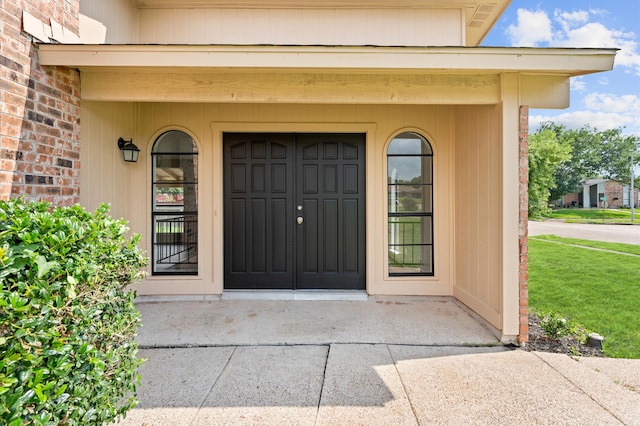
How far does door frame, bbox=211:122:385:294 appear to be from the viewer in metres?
4.39

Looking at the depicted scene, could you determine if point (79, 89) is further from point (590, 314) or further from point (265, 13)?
point (590, 314)

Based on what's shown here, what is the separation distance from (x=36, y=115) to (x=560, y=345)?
17.3 ft

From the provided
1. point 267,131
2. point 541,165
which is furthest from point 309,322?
point 541,165

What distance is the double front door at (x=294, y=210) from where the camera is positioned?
14.9ft

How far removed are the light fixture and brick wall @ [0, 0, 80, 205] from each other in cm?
86

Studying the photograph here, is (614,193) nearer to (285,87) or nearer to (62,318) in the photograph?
(285,87)

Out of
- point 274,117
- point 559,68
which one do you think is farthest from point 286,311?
point 559,68

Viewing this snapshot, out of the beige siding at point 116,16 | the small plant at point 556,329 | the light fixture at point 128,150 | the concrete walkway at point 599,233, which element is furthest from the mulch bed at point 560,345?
the concrete walkway at point 599,233

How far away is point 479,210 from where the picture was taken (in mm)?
3678

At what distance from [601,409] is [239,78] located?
154 inches

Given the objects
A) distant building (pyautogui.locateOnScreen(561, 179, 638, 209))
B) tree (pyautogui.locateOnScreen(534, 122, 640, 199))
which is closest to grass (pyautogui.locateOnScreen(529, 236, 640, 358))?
tree (pyautogui.locateOnScreen(534, 122, 640, 199))

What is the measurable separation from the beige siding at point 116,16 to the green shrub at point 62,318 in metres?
2.74

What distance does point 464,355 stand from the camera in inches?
114

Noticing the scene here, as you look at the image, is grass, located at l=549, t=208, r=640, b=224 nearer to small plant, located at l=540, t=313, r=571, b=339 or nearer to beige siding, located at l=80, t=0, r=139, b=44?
small plant, located at l=540, t=313, r=571, b=339
